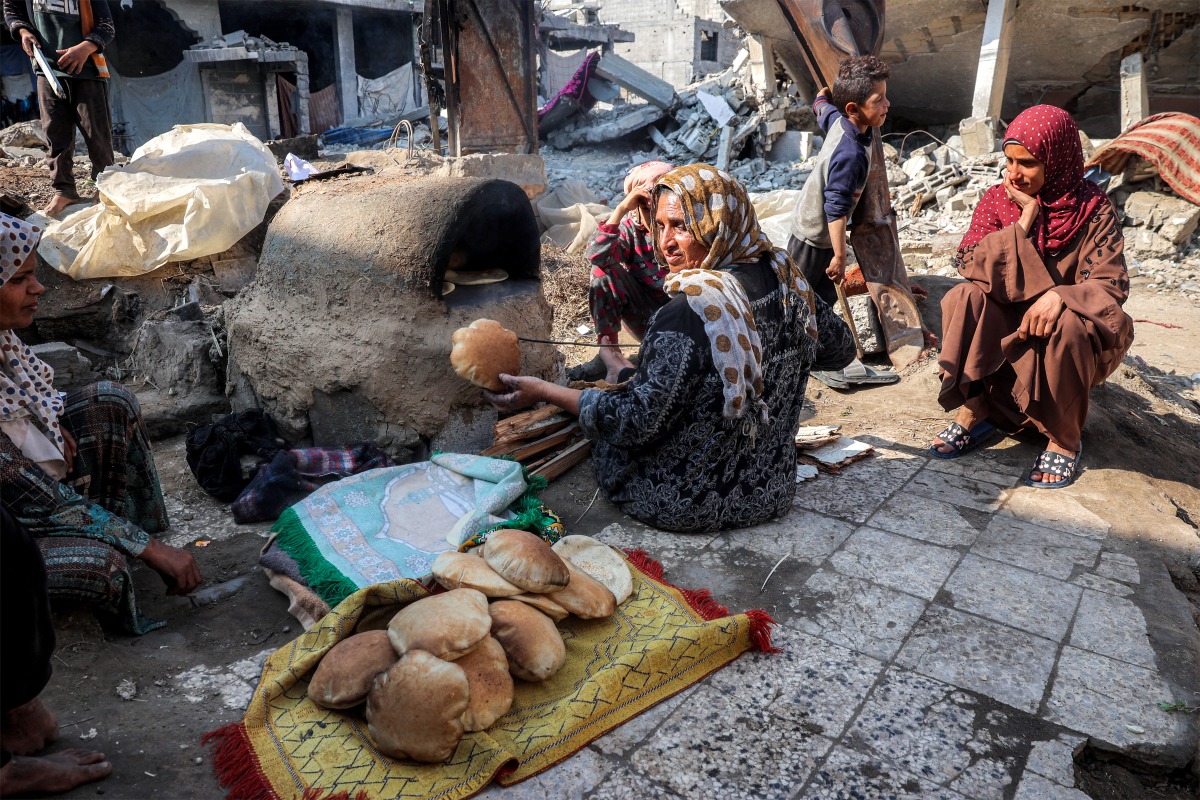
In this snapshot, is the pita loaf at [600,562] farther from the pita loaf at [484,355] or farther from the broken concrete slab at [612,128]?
the broken concrete slab at [612,128]

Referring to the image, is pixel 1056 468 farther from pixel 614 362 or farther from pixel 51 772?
pixel 51 772

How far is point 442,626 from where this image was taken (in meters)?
1.97

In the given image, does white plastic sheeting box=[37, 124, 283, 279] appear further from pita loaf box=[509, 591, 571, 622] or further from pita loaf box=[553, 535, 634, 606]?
pita loaf box=[509, 591, 571, 622]

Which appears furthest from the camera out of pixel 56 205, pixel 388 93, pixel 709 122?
pixel 388 93

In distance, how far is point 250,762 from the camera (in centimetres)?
185

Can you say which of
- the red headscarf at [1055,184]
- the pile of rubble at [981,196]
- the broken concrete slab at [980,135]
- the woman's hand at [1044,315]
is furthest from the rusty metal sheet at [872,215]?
the broken concrete slab at [980,135]

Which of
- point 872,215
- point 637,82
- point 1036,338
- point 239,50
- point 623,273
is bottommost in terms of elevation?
point 1036,338

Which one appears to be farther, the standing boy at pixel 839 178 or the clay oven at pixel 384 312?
the standing boy at pixel 839 178

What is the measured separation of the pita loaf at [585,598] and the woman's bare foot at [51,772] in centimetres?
112

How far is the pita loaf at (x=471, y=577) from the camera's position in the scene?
7.26 ft

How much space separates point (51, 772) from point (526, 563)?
114cm

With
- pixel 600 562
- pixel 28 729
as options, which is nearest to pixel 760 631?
pixel 600 562

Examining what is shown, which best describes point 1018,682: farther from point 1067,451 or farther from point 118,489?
point 118,489

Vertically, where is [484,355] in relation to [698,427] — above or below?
above
